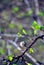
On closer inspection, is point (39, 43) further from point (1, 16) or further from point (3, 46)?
point (1, 16)

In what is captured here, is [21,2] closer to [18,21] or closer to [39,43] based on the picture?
[18,21]

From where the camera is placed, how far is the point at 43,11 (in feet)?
11.4

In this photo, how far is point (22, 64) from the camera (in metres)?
1.36

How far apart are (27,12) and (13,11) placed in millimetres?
237

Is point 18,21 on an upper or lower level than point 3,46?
upper

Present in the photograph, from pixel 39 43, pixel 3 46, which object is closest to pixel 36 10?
pixel 3 46

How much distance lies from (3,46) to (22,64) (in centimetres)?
121

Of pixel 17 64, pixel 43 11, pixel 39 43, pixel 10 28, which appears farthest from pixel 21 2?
pixel 17 64

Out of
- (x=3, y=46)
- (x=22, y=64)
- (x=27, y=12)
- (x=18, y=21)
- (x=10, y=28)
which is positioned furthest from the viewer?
(x=27, y=12)

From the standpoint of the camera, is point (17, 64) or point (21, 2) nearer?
point (17, 64)

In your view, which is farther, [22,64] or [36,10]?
[36,10]

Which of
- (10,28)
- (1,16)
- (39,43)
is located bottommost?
(39,43)

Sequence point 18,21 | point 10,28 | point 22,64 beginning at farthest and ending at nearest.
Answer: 1. point 18,21
2. point 10,28
3. point 22,64

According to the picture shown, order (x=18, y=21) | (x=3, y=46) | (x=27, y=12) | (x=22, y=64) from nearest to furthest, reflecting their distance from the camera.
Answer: (x=22, y=64), (x=3, y=46), (x=18, y=21), (x=27, y=12)
